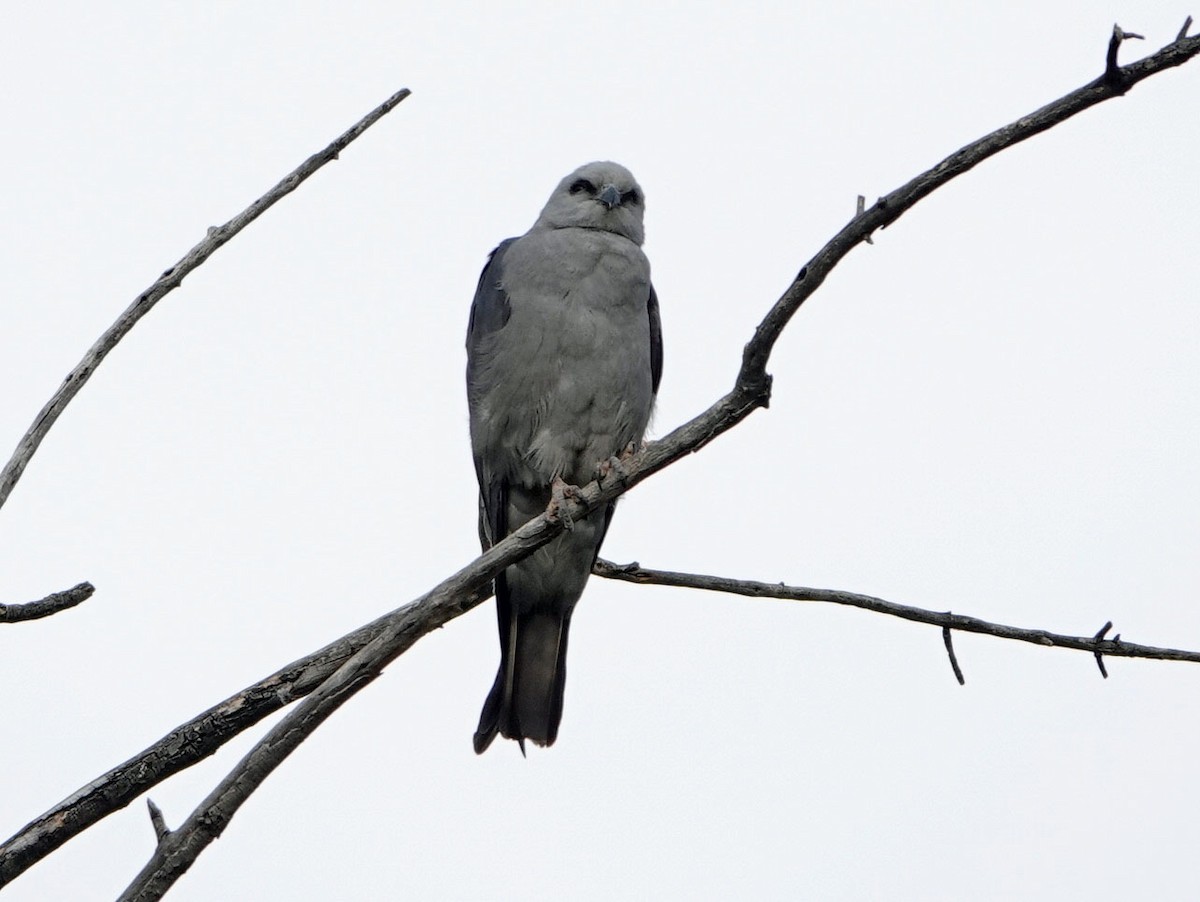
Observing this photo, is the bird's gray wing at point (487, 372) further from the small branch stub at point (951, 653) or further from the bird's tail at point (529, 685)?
the small branch stub at point (951, 653)

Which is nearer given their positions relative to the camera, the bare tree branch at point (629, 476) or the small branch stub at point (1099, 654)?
the bare tree branch at point (629, 476)

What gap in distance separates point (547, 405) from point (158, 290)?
89.9 inches

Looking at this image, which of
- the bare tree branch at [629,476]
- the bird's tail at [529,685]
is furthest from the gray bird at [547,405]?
the bare tree branch at [629,476]

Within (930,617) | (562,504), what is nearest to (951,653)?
(930,617)

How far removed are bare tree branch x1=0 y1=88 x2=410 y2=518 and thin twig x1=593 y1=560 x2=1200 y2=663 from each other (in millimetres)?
1683

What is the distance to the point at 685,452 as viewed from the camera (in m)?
3.57

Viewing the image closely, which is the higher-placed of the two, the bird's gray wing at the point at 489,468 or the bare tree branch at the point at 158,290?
the bird's gray wing at the point at 489,468

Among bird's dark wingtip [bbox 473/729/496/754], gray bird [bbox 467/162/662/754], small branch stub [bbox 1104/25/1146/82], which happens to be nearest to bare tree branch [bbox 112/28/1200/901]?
small branch stub [bbox 1104/25/1146/82]

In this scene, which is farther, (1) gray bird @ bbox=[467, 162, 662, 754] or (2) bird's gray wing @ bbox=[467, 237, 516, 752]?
(2) bird's gray wing @ bbox=[467, 237, 516, 752]

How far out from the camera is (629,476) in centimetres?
374

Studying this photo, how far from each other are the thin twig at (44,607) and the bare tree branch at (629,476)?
55cm

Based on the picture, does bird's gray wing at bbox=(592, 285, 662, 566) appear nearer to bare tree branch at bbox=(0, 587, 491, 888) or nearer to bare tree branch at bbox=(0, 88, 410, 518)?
bare tree branch at bbox=(0, 587, 491, 888)

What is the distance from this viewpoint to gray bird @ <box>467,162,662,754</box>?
17.8 ft

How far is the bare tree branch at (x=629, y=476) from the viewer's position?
2.87 m
